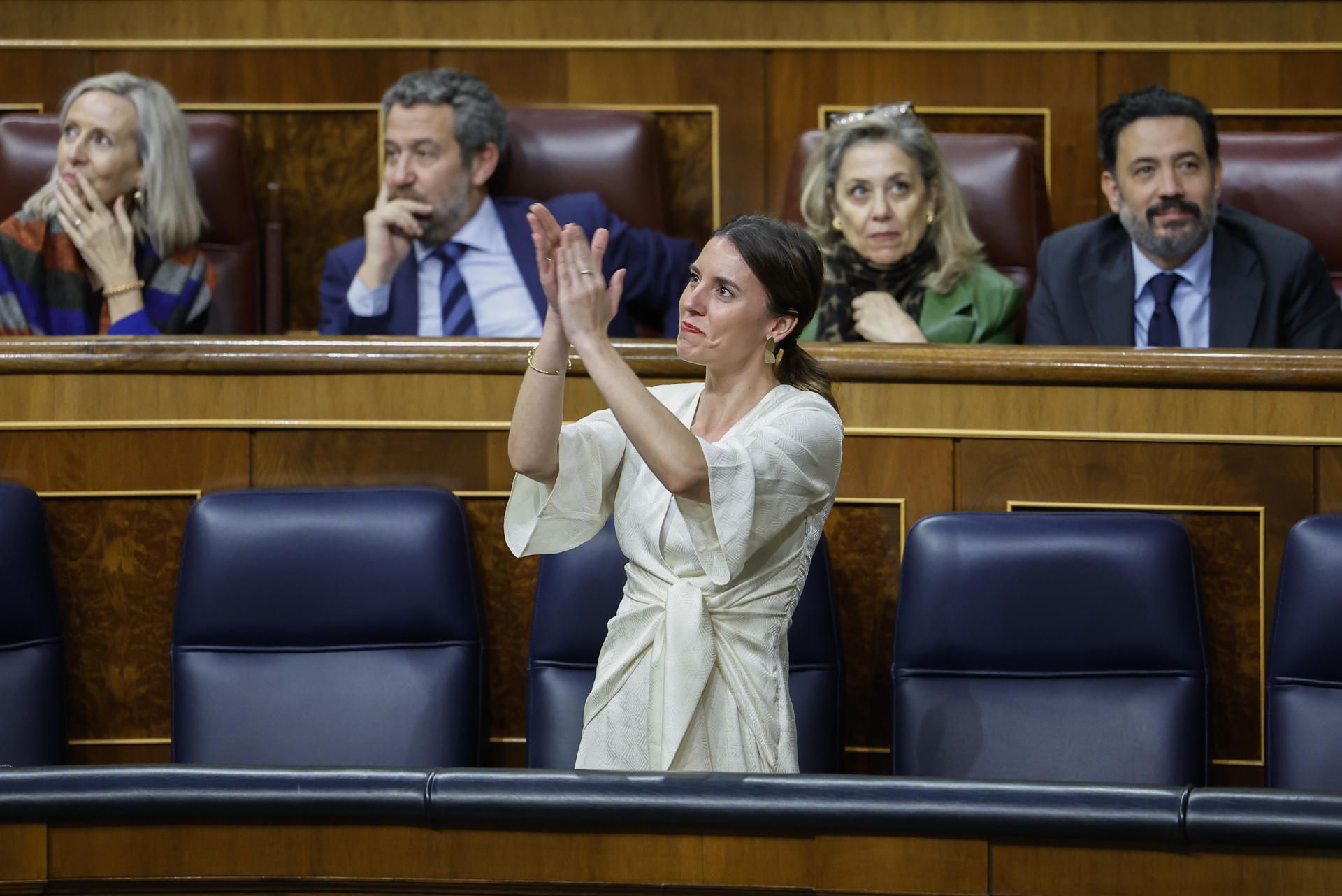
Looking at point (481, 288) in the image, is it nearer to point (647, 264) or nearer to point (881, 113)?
point (647, 264)

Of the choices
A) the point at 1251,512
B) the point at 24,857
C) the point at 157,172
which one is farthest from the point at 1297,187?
the point at 24,857

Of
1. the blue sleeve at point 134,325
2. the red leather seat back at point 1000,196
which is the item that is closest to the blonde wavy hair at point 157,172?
the blue sleeve at point 134,325

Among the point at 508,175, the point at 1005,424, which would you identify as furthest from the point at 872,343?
the point at 508,175

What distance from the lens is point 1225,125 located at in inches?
73.1

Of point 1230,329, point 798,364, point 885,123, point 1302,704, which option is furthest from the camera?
point 885,123

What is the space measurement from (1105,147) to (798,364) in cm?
82

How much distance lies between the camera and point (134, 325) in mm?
1520

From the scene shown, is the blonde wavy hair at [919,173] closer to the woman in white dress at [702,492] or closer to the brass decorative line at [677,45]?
the brass decorative line at [677,45]

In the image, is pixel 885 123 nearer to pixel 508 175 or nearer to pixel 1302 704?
pixel 508 175

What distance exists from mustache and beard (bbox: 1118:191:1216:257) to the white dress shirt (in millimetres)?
627

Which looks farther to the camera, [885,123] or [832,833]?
[885,123]

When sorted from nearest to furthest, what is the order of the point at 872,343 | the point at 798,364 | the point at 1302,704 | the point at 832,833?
the point at 832,833 < the point at 798,364 < the point at 1302,704 < the point at 872,343

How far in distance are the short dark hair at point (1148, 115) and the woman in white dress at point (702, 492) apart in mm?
796

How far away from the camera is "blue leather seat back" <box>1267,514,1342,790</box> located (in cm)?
111
